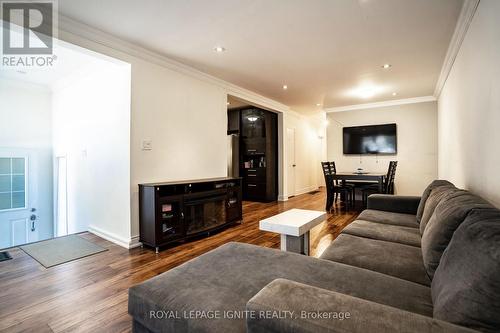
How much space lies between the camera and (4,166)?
438 cm

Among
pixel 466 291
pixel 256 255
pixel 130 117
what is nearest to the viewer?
pixel 466 291

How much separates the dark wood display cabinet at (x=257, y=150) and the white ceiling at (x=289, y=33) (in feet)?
6.60

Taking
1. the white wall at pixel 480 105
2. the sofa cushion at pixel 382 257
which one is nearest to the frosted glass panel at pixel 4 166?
the sofa cushion at pixel 382 257

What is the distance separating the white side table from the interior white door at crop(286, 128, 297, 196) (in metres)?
4.27

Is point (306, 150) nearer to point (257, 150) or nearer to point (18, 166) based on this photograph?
point (257, 150)

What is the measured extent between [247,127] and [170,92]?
125 inches

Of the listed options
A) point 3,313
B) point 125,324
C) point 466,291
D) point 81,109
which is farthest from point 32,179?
point 466,291

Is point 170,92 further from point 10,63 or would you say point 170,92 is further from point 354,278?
point 354,278

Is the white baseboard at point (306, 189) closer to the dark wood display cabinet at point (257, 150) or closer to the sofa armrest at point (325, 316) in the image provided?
the dark wood display cabinet at point (257, 150)

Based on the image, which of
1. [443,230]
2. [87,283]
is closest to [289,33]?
[443,230]

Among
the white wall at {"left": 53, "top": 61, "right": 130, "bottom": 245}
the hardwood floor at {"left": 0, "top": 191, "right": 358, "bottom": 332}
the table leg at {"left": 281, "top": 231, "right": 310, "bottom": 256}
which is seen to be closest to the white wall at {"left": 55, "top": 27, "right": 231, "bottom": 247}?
the white wall at {"left": 53, "top": 61, "right": 130, "bottom": 245}

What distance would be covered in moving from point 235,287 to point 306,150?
23.7 ft

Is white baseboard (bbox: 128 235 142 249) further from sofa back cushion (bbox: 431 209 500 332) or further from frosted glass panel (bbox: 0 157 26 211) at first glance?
frosted glass panel (bbox: 0 157 26 211)

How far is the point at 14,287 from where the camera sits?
2.09 m
